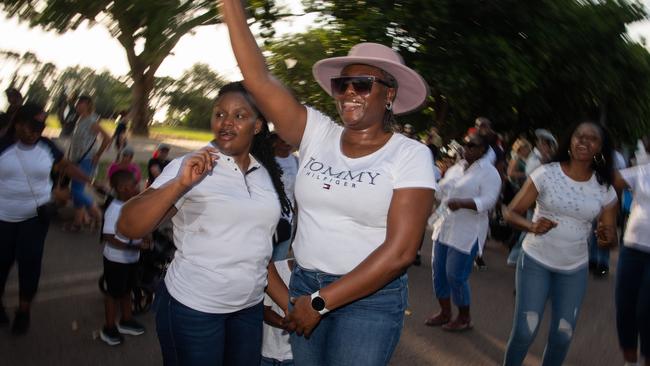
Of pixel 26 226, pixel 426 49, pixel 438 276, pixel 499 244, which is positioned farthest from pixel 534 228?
pixel 426 49

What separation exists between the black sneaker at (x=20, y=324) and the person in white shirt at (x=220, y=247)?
2918 mm

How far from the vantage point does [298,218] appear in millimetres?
2586

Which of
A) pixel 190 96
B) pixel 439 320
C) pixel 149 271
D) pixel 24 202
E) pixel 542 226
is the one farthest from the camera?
pixel 190 96

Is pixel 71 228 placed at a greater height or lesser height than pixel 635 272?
lesser

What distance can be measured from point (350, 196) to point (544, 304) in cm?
239

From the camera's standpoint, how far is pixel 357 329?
94.9 inches

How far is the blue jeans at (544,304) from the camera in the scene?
4.10m

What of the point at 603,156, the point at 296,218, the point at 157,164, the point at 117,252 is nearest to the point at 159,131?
the point at 157,164

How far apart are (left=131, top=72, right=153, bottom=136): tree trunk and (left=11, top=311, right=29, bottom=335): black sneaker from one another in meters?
21.4

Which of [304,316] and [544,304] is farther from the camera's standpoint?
[544,304]

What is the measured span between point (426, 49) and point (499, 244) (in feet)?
13.9

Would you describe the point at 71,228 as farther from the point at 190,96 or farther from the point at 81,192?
the point at 190,96

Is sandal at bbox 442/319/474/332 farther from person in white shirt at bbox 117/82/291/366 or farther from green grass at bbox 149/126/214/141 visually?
green grass at bbox 149/126/214/141

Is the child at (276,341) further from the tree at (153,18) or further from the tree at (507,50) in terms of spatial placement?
the tree at (507,50)
